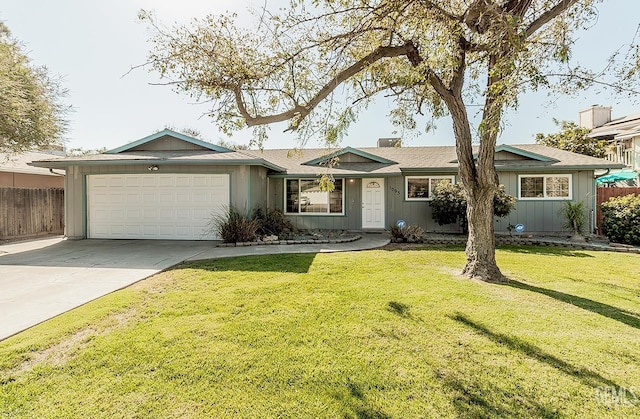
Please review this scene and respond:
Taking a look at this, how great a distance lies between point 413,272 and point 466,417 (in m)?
4.27

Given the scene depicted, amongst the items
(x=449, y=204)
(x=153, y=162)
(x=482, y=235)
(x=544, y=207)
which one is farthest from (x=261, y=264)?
(x=544, y=207)

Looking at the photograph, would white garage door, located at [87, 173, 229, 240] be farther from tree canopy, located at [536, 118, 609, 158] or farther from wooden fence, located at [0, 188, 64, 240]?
tree canopy, located at [536, 118, 609, 158]

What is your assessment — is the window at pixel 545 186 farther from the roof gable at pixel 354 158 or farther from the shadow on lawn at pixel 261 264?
the shadow on lawn at pixel 261 264

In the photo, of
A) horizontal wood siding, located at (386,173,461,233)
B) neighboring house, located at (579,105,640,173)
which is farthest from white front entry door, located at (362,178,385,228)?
neighboring house, located at (579,105,640,173)

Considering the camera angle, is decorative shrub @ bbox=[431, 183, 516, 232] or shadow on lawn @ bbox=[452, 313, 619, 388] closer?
shadow on lawn @ bbox=[452, 313, 619, 388]

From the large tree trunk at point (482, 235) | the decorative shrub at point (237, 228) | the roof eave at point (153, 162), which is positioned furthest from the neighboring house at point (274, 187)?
the large tree trunk at point (482, 235)

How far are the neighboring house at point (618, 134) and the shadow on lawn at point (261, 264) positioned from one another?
15.7 metres

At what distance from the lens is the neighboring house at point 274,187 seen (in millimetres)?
10664

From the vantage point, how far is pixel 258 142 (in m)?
6.52

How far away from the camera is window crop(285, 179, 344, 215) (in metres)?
13.3

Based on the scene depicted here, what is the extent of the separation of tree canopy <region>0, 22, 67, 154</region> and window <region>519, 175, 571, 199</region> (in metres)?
17.7

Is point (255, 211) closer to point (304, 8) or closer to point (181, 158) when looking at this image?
point (181, 158)

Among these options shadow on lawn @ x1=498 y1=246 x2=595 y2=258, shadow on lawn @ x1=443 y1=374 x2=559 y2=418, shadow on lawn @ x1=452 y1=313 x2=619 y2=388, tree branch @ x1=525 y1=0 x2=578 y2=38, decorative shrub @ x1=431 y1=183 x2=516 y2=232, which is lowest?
shadow on lawn @ x1=443 y1=374 x2=559 y2=418

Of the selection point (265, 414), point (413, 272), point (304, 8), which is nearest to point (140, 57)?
point (304, 8)
